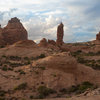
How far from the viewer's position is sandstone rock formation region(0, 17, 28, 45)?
39.5 metres

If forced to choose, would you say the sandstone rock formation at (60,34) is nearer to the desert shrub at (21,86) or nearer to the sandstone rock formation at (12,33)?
the sandstone rock formation at (12,33)

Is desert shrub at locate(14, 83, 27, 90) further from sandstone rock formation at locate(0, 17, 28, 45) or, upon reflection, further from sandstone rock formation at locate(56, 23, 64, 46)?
sandstone rock formation at locate(56, 23, 64, 46)

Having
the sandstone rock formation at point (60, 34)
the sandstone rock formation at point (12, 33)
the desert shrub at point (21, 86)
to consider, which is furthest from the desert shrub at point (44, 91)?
the sandstone rock formation at point (60, 34)

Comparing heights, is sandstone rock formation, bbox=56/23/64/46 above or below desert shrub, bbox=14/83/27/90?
above

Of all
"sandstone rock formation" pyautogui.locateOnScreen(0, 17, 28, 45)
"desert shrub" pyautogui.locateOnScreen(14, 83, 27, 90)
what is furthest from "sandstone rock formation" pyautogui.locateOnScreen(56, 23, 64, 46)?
"desert shrub" pyautogui.locateOnScreen(14, 83, 27, 90)

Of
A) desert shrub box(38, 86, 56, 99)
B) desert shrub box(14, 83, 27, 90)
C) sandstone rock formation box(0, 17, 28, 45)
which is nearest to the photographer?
desert shrub box(38, 86, 56, 99)

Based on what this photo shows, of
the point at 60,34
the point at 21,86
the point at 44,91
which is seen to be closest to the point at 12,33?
the point at 60,34

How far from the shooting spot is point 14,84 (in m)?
13.5

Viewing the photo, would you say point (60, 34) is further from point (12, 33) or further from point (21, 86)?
point (21, 86)

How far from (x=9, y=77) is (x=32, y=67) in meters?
2.68

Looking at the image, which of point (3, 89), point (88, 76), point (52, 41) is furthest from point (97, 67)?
point (52, 41)

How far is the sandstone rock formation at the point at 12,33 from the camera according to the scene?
130ft

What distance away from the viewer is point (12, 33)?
40.0 meters

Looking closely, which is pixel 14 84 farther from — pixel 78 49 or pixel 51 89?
pixel 78 49
